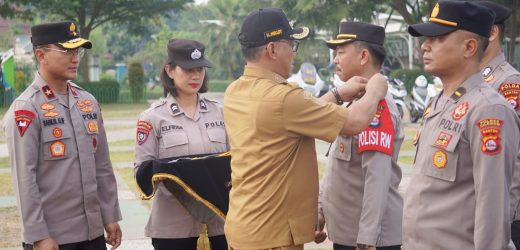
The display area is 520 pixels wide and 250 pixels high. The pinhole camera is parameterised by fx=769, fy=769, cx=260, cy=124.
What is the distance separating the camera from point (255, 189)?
3291 mm

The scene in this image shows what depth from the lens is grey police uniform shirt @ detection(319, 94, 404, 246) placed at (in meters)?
3.48

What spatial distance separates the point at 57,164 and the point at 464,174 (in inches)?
80.6

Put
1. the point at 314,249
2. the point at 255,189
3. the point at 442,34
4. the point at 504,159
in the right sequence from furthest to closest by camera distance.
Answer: the point at 314,249 → the point at 255,189 → the point at 442,34 → the point at 504,159

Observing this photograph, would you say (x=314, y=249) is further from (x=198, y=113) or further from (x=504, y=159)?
(x=504, y=159)

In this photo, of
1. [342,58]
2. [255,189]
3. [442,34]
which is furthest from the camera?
[342,58]

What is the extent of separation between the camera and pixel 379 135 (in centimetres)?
353

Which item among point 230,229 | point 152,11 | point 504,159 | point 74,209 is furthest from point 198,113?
point 152,11

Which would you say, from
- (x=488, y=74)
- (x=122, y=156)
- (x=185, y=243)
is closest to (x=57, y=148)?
(x=185, y=243)

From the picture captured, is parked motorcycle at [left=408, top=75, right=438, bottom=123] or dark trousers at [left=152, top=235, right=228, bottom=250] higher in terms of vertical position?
dark trousers at [left=152, top=235, right=228, bottom=250]

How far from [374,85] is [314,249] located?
323 centimetres

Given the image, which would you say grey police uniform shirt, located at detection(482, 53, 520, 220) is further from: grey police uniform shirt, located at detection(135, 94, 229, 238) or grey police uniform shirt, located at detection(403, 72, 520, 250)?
grey police uniform shirt, located at detection(135, 94, 229, 238)

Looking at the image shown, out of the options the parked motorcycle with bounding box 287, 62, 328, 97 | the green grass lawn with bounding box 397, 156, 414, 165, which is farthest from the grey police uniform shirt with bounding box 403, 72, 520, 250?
the parked motorcycle with bounding box 287, 62, 328, 97

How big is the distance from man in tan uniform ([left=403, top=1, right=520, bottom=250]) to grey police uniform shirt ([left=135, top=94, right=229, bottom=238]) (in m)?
1.47

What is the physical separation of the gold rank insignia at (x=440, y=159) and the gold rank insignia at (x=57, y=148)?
6.23 ft
